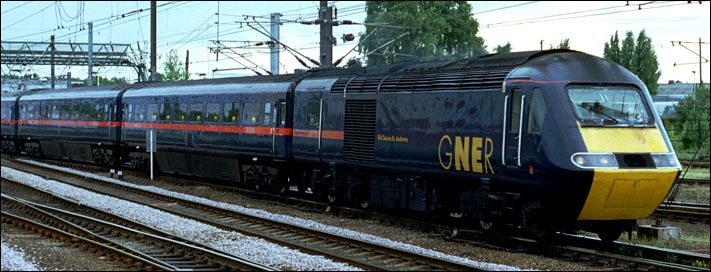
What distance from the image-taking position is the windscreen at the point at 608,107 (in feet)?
47.5

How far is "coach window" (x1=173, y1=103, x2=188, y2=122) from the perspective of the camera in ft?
96.3

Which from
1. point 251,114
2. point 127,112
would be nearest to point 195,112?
point 251,114

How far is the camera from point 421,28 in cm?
5688

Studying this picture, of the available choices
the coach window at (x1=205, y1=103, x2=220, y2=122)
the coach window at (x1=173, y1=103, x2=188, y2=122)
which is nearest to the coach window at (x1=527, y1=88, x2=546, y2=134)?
the coach window at (x1=205, y1=103, x2=220, y2=122)

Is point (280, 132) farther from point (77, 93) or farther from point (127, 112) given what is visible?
point (77, 93)

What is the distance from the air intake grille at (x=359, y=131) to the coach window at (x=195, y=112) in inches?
358

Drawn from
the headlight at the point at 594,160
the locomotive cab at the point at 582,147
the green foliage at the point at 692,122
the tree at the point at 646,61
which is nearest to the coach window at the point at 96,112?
the locomotive cab at the point at 582,147

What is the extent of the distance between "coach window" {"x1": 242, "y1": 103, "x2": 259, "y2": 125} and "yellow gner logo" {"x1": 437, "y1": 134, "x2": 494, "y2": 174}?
29.5 ft

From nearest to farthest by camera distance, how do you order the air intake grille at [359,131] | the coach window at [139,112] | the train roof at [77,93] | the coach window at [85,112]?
the air intake grille at [359,131] → the coach window at [139,112] → the train roof at [77,93] → the coach window at [85,112]

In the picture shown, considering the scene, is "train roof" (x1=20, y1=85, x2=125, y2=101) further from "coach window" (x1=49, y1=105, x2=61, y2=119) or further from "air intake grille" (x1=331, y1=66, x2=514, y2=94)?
"air intake grille" (x1=331, y1=66, x2=514, y2=94)

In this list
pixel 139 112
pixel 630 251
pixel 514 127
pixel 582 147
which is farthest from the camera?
pixel 139 112

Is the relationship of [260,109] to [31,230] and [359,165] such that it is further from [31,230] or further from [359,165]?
[31,230]

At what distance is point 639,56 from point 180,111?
4307 centimetres

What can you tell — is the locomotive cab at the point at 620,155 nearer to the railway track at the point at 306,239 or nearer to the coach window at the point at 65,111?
the railway track at the point at 306,239
